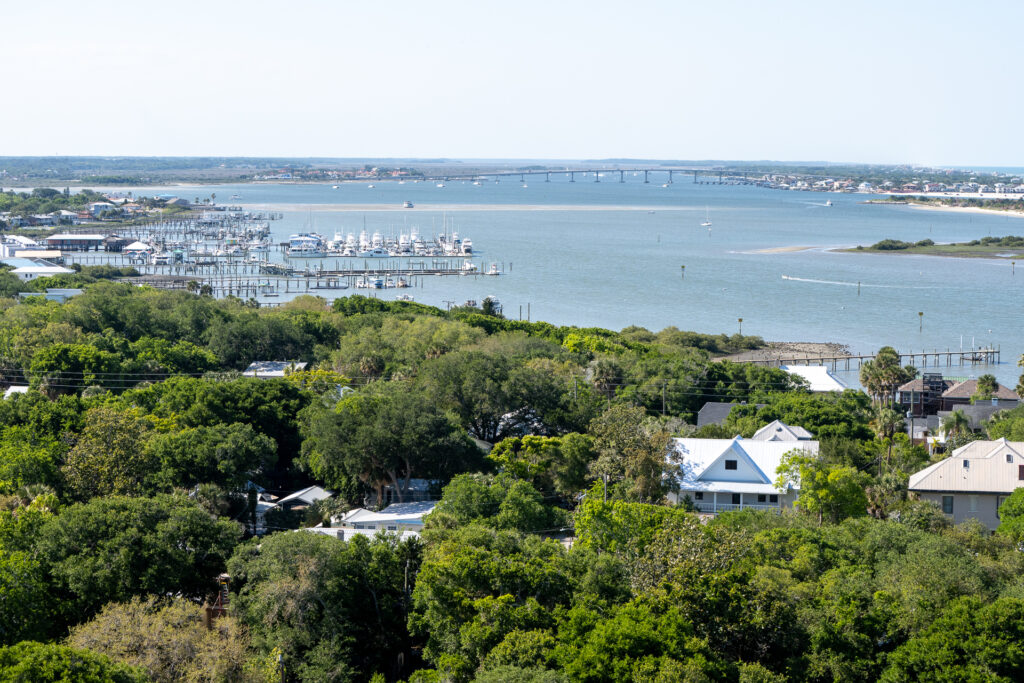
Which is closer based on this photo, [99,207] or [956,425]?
[956,425]

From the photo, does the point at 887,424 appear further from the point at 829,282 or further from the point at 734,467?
the point at 829,282

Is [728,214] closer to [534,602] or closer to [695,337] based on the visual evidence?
[695,337]

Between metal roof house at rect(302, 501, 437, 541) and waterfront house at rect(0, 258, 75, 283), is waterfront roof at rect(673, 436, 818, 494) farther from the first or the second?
waterfront house at rect(0, 258, 75, 283)

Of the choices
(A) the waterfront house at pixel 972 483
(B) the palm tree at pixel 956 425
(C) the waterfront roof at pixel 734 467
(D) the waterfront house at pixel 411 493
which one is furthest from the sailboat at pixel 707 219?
(D) the waterfront house at pixel 411 493

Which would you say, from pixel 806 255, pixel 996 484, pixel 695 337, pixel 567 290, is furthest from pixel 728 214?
pixel 996 484

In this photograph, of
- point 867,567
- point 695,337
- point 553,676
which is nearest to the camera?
point 553,676

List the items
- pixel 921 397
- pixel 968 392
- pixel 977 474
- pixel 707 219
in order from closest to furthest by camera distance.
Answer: pixel 977 474 → pixel 921 397 → pixel 968 392 → pixel 707 219

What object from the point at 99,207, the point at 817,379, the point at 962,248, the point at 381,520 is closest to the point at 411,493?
the point at 381,520

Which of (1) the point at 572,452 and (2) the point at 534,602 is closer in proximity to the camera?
(2) the point at 534,602
